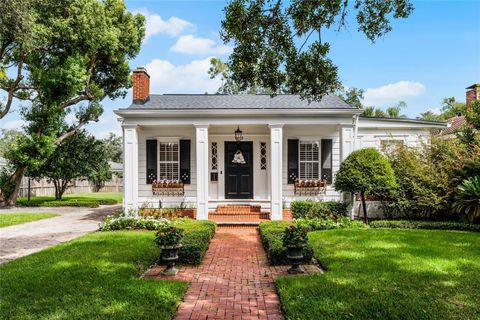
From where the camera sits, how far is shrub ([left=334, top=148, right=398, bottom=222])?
36.4 ft

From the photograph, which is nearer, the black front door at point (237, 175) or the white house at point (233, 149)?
the white house at point (233, 149)

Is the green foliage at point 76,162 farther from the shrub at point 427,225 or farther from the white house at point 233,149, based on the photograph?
the shrub at point 427,225

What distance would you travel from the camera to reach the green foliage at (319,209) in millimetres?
12442

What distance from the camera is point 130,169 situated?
41.4ft

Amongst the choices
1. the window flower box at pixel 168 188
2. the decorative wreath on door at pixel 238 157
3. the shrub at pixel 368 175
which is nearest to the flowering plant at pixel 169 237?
the shrub at pixel 368 175

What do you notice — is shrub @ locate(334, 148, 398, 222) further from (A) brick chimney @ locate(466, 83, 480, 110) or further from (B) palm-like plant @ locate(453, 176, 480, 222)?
(A) brick chimney @ locate(466, 83, 480, 110)

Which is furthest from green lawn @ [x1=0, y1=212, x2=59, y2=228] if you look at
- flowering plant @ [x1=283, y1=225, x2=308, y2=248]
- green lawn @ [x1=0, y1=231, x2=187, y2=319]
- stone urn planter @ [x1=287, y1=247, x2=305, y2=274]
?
stone urn planter @ [x1=287, y1=247, x2=305, y2=274]

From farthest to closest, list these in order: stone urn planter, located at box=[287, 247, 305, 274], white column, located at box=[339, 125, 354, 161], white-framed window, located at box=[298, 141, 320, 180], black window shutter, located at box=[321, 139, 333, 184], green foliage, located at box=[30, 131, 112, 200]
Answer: green foliage, located at box=[30, 131, 112, 200], white-framed window, located at box=[298, 141, 320, 180], black window shutter, located at box=[321, 139, 333, 184], white column, located at box=[339, 125, 354, 161], stone urn planter, located at box=[287, 247, 305, 274]

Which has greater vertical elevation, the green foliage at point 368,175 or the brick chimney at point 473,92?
the brick chimney at point 473,92

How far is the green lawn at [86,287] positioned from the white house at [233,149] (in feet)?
18.4

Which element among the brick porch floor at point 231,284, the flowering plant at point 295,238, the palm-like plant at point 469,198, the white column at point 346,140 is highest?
the white column at point 346,140

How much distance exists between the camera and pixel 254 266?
6.88 metres

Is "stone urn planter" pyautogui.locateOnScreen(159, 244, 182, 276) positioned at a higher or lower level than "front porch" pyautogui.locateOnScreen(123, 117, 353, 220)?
lower

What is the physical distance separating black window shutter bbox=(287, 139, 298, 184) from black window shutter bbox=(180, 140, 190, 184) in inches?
151
